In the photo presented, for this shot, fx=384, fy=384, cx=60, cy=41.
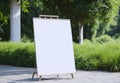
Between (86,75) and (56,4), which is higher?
Result: (56,4)

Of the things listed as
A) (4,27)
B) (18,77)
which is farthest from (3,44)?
(4,27)

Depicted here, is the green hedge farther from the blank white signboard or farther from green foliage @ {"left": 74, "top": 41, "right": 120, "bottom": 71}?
the blank white signboard

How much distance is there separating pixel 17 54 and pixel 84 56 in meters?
3.26

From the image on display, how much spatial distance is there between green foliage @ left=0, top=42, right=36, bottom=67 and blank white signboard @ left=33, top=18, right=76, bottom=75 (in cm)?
344

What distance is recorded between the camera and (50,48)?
1092 centimetres

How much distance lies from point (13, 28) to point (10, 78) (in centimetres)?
836

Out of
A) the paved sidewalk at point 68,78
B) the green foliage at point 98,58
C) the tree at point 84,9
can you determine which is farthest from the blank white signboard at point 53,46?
the tree at point 84,9

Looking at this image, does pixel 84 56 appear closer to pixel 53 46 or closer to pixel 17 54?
pixel 53 46

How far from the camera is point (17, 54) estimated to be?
50.6 ft

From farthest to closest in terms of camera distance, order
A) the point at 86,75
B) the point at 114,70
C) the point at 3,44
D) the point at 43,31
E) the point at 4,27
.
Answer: the point at 4,27 → the point at 3,44 → the point at 114,70 → the point at 86,75 → the point at 43,31

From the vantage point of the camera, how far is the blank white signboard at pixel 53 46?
10.7m

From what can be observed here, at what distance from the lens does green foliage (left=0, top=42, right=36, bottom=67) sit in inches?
581

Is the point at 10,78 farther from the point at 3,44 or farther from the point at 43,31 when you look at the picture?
the point at 3,44

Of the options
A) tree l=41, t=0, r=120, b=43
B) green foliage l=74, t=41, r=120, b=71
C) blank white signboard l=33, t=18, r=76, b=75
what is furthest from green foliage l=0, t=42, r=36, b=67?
tree l=41, t=0, r=120, b=43
